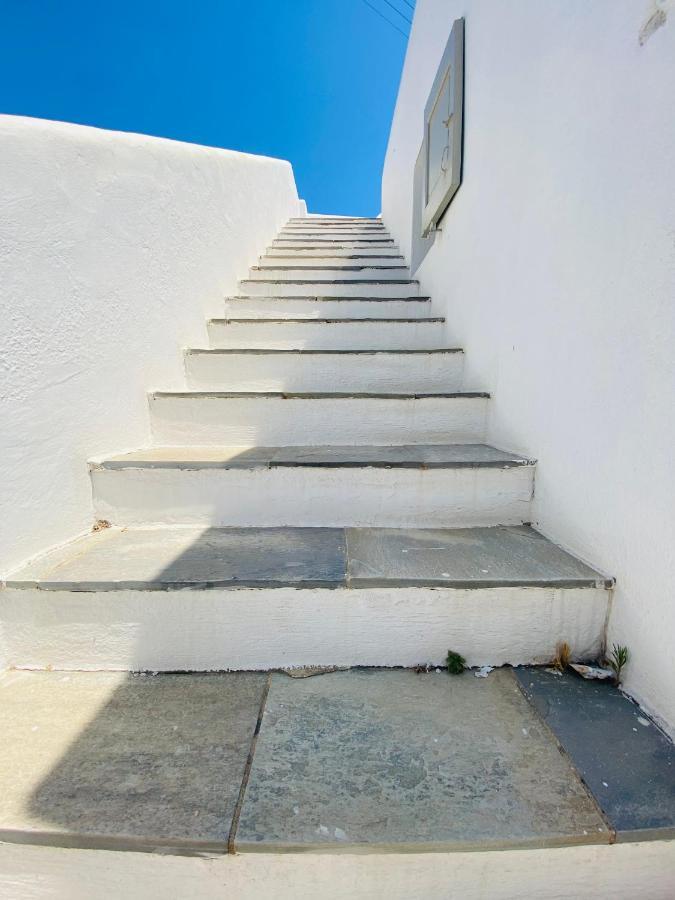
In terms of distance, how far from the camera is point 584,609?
105 centimetres

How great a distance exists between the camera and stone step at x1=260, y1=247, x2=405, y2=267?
3.40 metres

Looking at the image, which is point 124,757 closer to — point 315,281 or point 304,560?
point 304,560

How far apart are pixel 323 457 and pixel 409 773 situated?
93 centimetres

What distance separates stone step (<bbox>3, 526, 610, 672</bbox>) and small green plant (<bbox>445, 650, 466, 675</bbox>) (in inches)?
0.8

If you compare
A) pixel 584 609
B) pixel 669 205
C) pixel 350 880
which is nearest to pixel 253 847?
pixel 350 880

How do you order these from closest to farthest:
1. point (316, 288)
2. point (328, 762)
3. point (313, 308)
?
point (328, 762) < point (313, 308) < point (316, 288)

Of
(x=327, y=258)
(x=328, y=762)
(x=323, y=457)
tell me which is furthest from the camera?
(x=327, y=258)

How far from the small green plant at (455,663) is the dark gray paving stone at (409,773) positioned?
0.11 feet

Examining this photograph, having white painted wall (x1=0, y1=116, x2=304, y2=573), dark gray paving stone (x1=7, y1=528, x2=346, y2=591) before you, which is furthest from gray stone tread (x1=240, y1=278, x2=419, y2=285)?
dark gray paving stone (x1=7, y1=528, x2=346, y2=591)

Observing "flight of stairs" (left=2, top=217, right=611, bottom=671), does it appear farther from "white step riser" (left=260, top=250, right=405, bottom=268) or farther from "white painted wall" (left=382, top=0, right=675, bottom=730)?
"white step riser" (left=260, top=250, right=405, bottom=268)

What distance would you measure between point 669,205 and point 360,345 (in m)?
1.58

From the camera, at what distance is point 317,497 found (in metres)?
1.41

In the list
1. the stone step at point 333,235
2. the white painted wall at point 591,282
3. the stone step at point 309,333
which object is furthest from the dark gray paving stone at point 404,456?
the stone step at point 333,235

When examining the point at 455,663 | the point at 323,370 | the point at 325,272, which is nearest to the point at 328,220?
the point at 325,272
